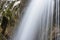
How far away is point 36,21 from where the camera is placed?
7.38m

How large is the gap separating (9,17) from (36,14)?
1.98 meters

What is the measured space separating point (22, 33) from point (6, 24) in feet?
4.54

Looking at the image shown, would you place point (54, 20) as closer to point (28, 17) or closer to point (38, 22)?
point (38, 22)

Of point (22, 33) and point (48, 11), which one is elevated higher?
point (48, 11)

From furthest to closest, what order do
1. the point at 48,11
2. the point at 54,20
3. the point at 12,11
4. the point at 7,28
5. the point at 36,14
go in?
the point at 12,11 < the point at 7,28 < the point at 36,14 < the point at 48,11 < the point at 54,20

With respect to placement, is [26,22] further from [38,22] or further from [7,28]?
[7,28]

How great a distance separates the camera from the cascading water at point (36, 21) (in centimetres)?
671

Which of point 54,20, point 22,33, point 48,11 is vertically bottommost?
point 22,33

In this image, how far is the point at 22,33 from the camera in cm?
767

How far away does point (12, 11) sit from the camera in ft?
29.9

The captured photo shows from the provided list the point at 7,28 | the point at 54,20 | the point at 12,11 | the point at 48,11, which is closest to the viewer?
the point at 54,20

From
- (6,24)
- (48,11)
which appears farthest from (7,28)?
(48,11)

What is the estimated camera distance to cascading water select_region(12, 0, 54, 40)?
6707 mm

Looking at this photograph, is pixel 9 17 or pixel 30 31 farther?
pixel 9 17
